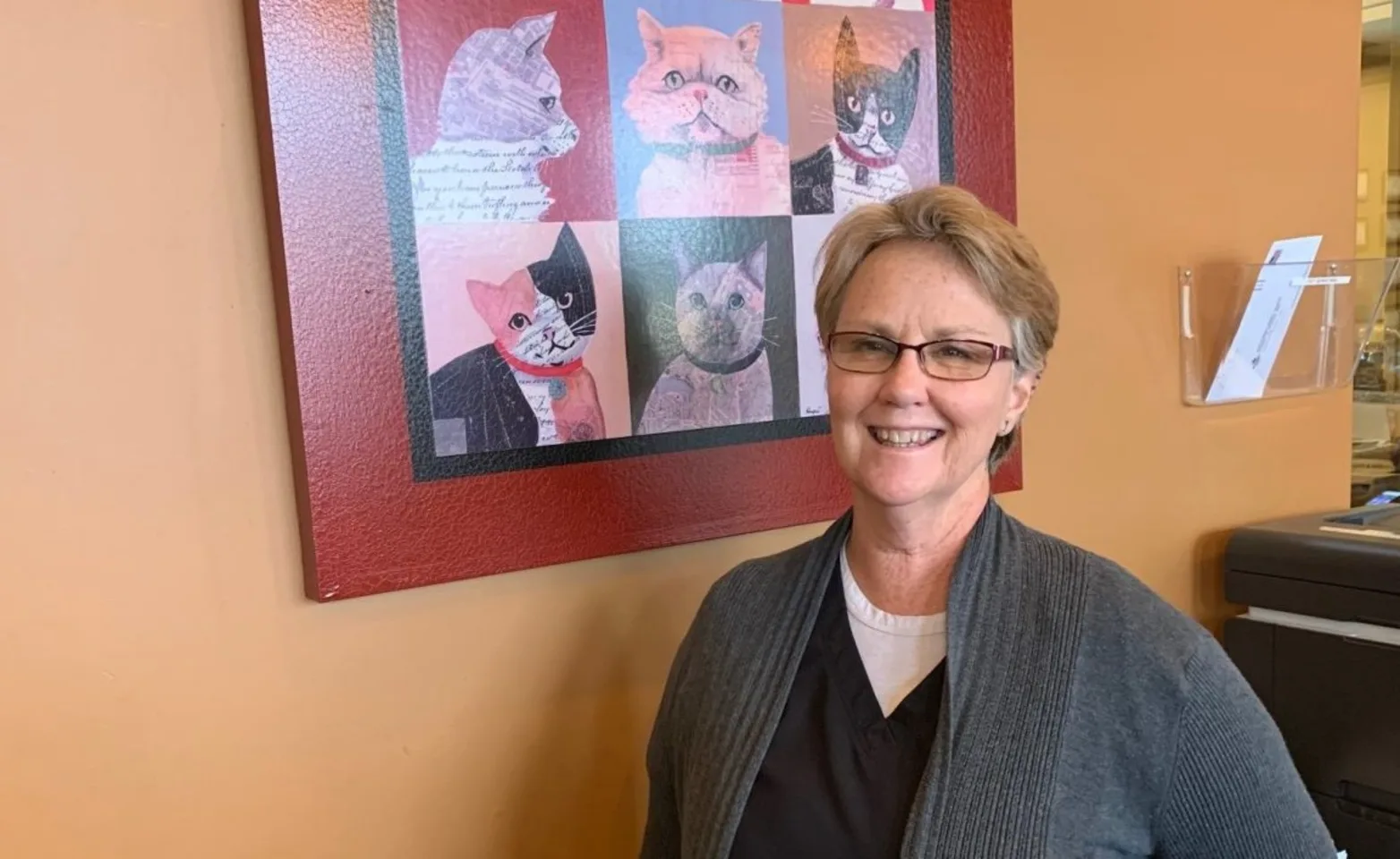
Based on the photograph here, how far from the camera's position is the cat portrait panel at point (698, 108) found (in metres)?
1.17

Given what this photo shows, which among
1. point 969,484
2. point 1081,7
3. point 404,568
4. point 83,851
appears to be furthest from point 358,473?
point 1081,7

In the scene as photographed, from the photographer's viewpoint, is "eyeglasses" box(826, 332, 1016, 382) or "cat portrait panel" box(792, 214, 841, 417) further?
"cat portrait panel" box(792, 214, 841, 417)

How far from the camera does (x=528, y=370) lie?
1143 millimetres

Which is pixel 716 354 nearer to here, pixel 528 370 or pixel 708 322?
pixel 708 322

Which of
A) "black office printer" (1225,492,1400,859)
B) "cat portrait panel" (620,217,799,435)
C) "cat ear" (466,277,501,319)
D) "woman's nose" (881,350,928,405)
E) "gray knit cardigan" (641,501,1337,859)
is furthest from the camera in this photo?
"black office printer" (1225,492,1400,859)

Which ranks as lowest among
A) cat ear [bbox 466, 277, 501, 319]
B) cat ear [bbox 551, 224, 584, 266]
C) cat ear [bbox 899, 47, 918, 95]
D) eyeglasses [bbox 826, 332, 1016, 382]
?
eyeglasses [bbox 826, 332, 1016, 382]

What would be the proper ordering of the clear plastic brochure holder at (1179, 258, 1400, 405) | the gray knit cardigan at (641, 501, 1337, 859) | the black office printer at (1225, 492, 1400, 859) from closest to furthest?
the gray knit cardigan at (641, 501, 1337, 859) < the black office printer at (1225, 492, 1400, 859) < the clear plastic brochure holder at (1179, 258, 1400, 405)

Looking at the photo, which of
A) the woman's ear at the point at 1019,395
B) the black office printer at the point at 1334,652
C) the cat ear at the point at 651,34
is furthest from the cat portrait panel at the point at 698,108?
the black office printer at the point at 1334,652

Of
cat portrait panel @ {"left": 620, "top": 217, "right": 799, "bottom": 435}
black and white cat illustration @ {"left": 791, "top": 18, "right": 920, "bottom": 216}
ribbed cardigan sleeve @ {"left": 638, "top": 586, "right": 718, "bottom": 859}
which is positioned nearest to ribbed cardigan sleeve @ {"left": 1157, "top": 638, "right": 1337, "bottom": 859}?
ribbed cardigan sleeve @ {"left": 638, "top": 586, "right": 718, "bottom": 859}

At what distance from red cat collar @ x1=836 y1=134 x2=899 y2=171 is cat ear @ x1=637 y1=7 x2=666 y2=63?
0.86ft

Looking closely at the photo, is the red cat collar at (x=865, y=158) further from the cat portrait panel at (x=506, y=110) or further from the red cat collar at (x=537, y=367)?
the red cat collar at (x=537, y=367)

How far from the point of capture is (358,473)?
1047 millimetres

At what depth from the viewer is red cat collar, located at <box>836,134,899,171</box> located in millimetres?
1323

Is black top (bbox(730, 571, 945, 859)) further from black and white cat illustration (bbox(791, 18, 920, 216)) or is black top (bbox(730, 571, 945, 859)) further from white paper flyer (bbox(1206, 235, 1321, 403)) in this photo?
white paper flyer (bbox(1206, 235, 1321, 403))
